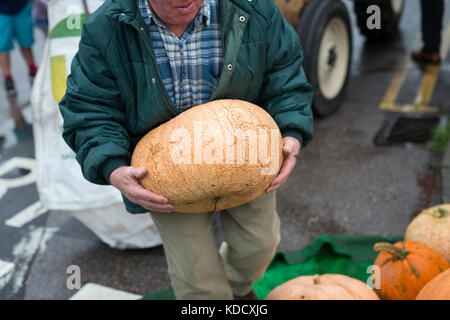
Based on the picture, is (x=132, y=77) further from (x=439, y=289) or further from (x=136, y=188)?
(x=439, y=289)

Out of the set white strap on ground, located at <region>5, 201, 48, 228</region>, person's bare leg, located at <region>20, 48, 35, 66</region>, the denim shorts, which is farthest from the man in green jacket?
person's bare leg, located at <region>20, 48, 35, 66</region>

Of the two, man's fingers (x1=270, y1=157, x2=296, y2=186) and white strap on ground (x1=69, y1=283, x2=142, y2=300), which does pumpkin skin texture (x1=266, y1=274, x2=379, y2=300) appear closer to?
man's fingers (x1=270, y1=157, x2=296, y2=186)

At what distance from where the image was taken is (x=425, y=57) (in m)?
5.89

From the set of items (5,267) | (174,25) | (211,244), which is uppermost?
(174,25)

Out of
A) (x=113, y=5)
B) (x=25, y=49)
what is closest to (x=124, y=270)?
(x=113, y=5)

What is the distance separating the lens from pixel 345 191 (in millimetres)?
3662

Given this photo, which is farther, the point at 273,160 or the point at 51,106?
the point at 51,106

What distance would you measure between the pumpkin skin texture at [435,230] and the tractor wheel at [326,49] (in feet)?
7.14

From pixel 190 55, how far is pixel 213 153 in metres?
0.44

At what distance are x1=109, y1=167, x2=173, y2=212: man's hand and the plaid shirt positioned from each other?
1.11ft

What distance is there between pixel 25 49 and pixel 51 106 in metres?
3.84

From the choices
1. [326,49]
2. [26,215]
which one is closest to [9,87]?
[26,215]

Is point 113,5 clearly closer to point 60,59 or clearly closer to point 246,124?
point 246,124

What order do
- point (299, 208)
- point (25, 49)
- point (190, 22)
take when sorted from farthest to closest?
point (25, 49) < point (299, 208) < point (190, 22)
